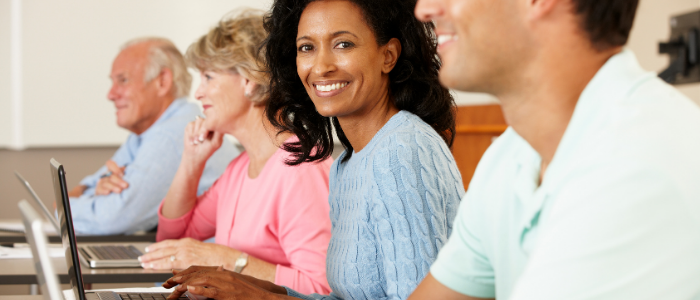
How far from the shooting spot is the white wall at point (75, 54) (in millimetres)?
3596

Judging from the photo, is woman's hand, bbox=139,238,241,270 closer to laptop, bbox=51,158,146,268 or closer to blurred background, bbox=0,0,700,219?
laptop, bbox=51,158,146,268

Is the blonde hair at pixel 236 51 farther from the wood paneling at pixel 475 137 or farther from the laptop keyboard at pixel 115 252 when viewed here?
the wood paneling at pixel 475 137

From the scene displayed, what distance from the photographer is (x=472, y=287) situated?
0.85 m

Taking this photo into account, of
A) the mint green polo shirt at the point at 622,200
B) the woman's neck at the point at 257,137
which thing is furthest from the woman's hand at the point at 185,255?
the mint green polo shirt at the point at 622,200

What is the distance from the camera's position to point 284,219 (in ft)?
5.35

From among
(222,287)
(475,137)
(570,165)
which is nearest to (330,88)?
(222,287)

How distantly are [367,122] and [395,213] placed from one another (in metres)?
0.35

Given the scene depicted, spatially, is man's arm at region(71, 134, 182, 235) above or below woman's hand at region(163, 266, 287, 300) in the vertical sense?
below

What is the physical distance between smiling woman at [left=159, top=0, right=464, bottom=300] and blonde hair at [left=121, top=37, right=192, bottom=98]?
1472mm

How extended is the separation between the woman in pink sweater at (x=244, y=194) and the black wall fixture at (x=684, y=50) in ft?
4.21

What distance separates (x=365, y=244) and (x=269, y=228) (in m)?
0.59

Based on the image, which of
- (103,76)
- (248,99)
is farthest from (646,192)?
(103,76)

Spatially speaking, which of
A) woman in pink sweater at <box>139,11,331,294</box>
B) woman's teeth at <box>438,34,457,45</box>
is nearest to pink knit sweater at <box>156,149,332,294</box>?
woman in pink sweater at <box>139,11,331,294</box>

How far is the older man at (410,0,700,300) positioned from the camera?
52 centimetres
